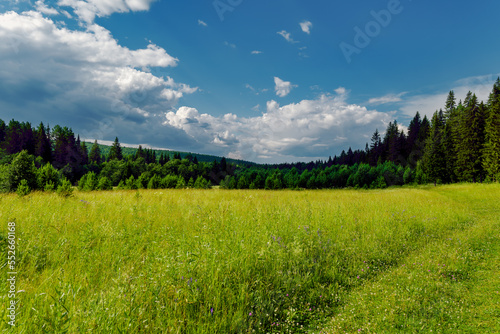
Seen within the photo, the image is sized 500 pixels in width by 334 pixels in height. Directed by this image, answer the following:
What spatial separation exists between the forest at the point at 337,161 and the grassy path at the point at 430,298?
13454 millimetres

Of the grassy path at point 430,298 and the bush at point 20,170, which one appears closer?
the grassy path at point 430,298

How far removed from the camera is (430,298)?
3.88 metres

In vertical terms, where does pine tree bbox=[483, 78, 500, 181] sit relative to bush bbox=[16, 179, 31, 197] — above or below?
above

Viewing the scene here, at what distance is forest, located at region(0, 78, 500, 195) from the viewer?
30.5m

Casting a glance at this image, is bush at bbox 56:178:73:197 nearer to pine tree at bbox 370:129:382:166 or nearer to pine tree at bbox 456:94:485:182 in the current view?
pine tree at bbox 456:94:485:182

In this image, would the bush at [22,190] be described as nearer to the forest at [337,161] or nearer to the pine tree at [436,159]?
the forest at [337,161]

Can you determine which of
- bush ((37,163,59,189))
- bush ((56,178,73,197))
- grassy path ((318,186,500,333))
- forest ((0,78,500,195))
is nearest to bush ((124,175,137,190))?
forest ((0,78,500,195))

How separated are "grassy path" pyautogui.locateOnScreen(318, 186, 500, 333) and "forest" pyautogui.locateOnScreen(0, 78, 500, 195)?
44.1 ft

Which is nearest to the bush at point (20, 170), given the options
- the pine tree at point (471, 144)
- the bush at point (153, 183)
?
the bush at point (153, 183)

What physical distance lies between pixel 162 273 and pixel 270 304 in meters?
1.79

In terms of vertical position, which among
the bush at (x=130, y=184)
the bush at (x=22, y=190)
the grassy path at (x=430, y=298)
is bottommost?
Result: the bush at (x=130, y=184)

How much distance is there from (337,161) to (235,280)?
392 feet

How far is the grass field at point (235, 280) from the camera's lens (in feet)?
8.57

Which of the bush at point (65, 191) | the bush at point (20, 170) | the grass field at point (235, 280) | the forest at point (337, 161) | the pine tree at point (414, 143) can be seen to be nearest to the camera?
the grass field at point (235, 280)
